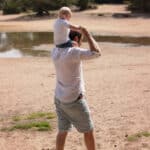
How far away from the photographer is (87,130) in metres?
5.83

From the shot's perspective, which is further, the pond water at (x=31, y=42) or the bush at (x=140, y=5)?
the bush at (x=140, y=5)

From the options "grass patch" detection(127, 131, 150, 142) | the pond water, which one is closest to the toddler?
"grass patch" detection(127, 131, 150, 142)

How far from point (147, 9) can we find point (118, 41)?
16.5 meters

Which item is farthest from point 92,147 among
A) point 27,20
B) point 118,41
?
point 27,20

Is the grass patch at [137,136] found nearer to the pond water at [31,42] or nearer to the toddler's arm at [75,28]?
the toddler's arm at [75,28]

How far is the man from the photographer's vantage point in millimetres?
5521

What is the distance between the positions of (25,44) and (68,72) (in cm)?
2170

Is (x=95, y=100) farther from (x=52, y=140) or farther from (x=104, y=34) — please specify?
(x=104, y=34)

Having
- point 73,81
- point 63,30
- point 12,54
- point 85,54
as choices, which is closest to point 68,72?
point 73,81

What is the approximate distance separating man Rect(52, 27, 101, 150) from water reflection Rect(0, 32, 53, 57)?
636 inches

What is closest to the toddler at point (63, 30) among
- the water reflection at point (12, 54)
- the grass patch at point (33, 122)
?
the grass patch at point (33, 122)

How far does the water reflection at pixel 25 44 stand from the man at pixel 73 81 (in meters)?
16.2

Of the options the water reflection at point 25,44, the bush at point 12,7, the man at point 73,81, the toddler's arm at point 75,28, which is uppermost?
the toddler's arm at point 75,28

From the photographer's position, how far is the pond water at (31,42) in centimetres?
2316
